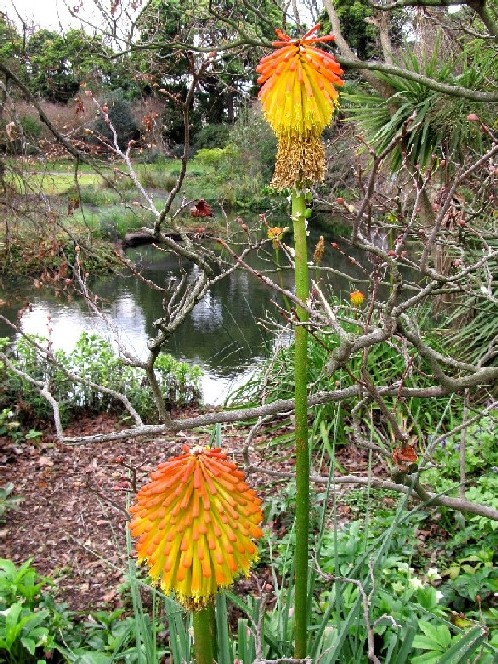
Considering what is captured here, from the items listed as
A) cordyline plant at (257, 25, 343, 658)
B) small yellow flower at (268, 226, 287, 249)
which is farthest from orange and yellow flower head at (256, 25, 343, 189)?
small yellow flower at (268, 226, 287, 249)

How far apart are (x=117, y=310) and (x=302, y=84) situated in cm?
1031

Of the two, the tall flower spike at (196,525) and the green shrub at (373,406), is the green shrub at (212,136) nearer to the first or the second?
the green shrub at (373,406)

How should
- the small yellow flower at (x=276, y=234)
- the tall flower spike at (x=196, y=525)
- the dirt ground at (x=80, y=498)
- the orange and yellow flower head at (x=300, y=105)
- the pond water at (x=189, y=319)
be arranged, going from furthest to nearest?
the pond water at (x=189, y=319)
the dirt ground at (x=80, y=498)
the small yellow flower at (x=276, y=234)
the orange and yellow flower head at (x=300, y=105)
the tall flower spike at (x=196, y=525)

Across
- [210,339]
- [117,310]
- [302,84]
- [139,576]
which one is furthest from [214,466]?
[117,310]

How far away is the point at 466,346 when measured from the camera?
5.30 m

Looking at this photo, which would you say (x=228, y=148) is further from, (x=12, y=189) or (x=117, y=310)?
(x=12, y=189)

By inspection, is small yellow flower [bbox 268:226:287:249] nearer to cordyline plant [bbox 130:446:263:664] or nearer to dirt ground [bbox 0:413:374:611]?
dirt ground [bbox 0:413:374:611]

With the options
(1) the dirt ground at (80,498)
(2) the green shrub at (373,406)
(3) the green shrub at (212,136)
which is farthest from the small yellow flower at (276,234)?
(3) the green shrub at (212,136)

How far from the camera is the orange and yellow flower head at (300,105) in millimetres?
1262

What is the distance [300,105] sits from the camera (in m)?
1.27

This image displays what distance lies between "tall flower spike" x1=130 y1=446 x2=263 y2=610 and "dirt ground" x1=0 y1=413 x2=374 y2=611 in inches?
76.2

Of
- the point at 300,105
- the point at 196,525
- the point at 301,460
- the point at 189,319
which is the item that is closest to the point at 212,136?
the point at 189,319

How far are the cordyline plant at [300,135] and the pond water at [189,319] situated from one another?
5459 millimetres

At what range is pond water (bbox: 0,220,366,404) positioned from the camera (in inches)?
329
